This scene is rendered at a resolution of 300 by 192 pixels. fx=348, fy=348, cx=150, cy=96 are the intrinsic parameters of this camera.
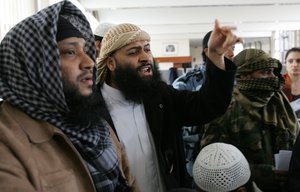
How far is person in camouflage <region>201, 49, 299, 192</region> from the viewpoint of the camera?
190cm

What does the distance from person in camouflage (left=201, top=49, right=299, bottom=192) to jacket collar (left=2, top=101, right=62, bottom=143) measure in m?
1.14

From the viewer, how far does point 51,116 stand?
102 centimetres

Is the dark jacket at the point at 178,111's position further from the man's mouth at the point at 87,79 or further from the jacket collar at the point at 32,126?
the jacket collar at the point at 32,126

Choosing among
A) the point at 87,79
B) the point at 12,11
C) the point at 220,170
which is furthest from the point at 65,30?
the point at 12,11

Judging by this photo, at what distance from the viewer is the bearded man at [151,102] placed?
1574 millimetres

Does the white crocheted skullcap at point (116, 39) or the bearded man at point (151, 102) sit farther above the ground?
the white crocheted skullcap at point (116, 39)

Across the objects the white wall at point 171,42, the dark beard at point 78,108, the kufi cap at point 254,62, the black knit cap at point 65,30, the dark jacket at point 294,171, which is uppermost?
the black knit cap at point 65,30

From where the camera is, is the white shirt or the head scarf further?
the head scarf

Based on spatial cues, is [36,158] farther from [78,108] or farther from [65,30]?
[65,30]

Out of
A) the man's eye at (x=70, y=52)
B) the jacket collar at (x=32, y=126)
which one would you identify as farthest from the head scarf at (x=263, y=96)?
the jacket collar at (x=32, y=126)

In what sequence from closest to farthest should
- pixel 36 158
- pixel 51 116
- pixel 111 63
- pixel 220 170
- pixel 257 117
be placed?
pixel 36 158 → pixel 51 116 → pixel 220 170 → pixel 111 63 → pixel 257 117

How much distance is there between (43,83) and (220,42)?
2.74ft

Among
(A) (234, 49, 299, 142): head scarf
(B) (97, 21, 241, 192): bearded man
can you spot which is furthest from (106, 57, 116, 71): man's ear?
(A) (234, 49, 299, 142): head scarf

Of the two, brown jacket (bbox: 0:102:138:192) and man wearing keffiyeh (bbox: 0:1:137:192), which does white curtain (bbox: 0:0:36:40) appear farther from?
brown jacket (bbox: 0:102:138:192)
